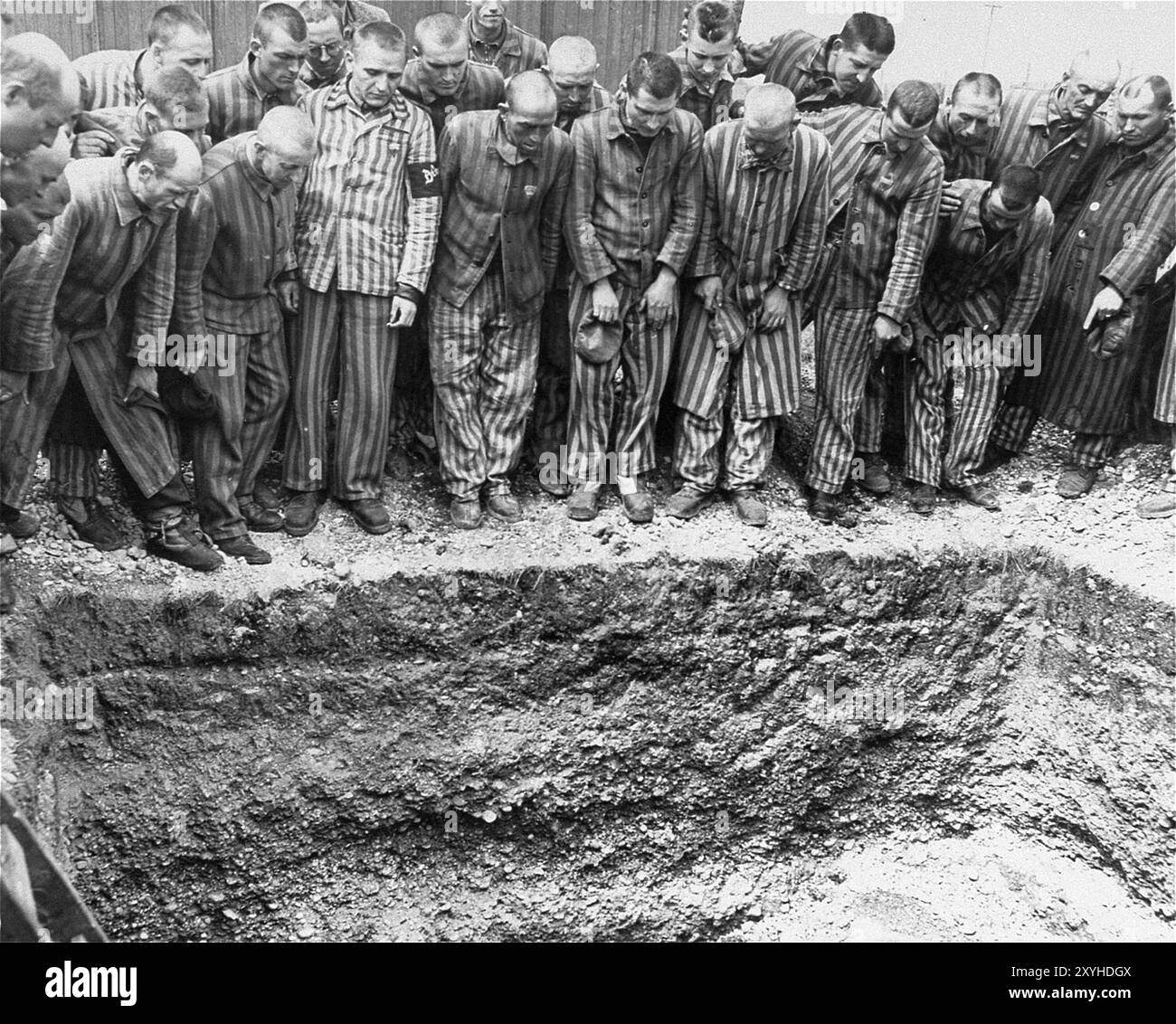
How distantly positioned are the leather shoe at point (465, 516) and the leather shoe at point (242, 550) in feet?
3.41

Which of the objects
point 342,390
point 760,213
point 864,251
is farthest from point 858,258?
point 342,390

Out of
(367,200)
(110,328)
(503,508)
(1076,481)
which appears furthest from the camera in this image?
(1076,481)

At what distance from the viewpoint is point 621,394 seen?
7.27m

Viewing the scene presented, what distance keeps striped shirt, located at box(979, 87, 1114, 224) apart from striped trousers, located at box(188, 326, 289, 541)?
4205 mm

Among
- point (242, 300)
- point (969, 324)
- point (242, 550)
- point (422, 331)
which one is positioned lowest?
point (242, 550)

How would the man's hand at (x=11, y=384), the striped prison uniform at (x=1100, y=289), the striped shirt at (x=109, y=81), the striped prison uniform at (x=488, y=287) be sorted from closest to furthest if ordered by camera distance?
the man's hand at (x=11, y=384) < the striped shirt at (x=109, y=81) < the striped prison uniform at (x=488, y=287) < the striped prison uniform at (x=1100, y=289)


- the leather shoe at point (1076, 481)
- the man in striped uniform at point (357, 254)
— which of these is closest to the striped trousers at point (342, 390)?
the man in striped uniform at point (357, 254)

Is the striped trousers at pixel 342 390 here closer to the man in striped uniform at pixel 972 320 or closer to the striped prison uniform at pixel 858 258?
the striped prison uniform at pixel 858 258

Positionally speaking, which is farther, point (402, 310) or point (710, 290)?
point (710, 290)

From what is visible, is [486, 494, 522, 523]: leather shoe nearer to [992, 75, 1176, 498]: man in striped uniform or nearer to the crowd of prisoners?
the crowd of prisoners

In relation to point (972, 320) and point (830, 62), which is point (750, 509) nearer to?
point (972, 320)

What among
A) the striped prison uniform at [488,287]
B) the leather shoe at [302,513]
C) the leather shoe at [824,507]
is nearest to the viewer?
the striped prison uniform at [488,287]

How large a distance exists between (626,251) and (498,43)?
4.84 feet

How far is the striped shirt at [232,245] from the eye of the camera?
5.93 metres
